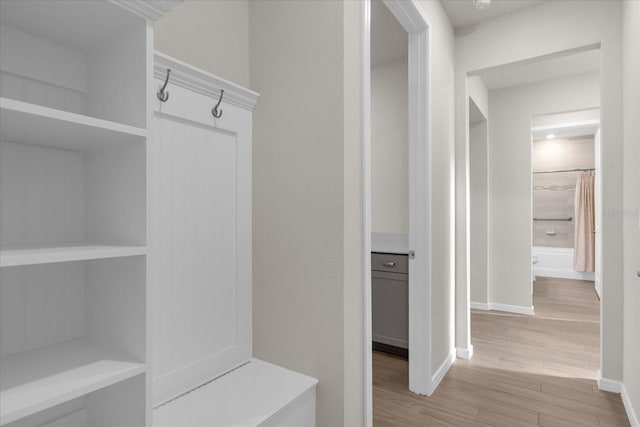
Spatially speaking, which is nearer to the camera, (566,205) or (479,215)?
(479,215)

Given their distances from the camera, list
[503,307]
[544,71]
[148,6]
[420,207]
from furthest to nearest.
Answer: [503,307], [544,71], [420,207], [148,6]

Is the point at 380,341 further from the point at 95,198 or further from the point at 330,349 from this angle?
the point at 95,198

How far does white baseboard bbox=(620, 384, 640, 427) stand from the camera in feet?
6.26

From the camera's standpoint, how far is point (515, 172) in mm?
4266

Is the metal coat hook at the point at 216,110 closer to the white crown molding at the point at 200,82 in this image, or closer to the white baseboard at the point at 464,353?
the white crown molding at the point at 200,82

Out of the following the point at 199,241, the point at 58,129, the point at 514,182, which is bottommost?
the point at 199,241

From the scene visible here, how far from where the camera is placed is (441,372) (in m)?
2.54

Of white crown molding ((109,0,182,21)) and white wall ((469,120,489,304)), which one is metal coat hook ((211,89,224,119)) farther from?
white wall ((469,120,489,304))

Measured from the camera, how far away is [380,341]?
2979mm

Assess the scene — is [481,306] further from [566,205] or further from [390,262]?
[566,205]

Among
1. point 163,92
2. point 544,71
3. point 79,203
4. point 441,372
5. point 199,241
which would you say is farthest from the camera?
point 544,71

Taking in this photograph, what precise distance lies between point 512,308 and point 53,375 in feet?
14.7

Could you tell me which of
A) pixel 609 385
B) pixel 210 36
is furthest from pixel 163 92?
pixel 609 385

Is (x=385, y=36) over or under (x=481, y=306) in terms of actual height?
over
